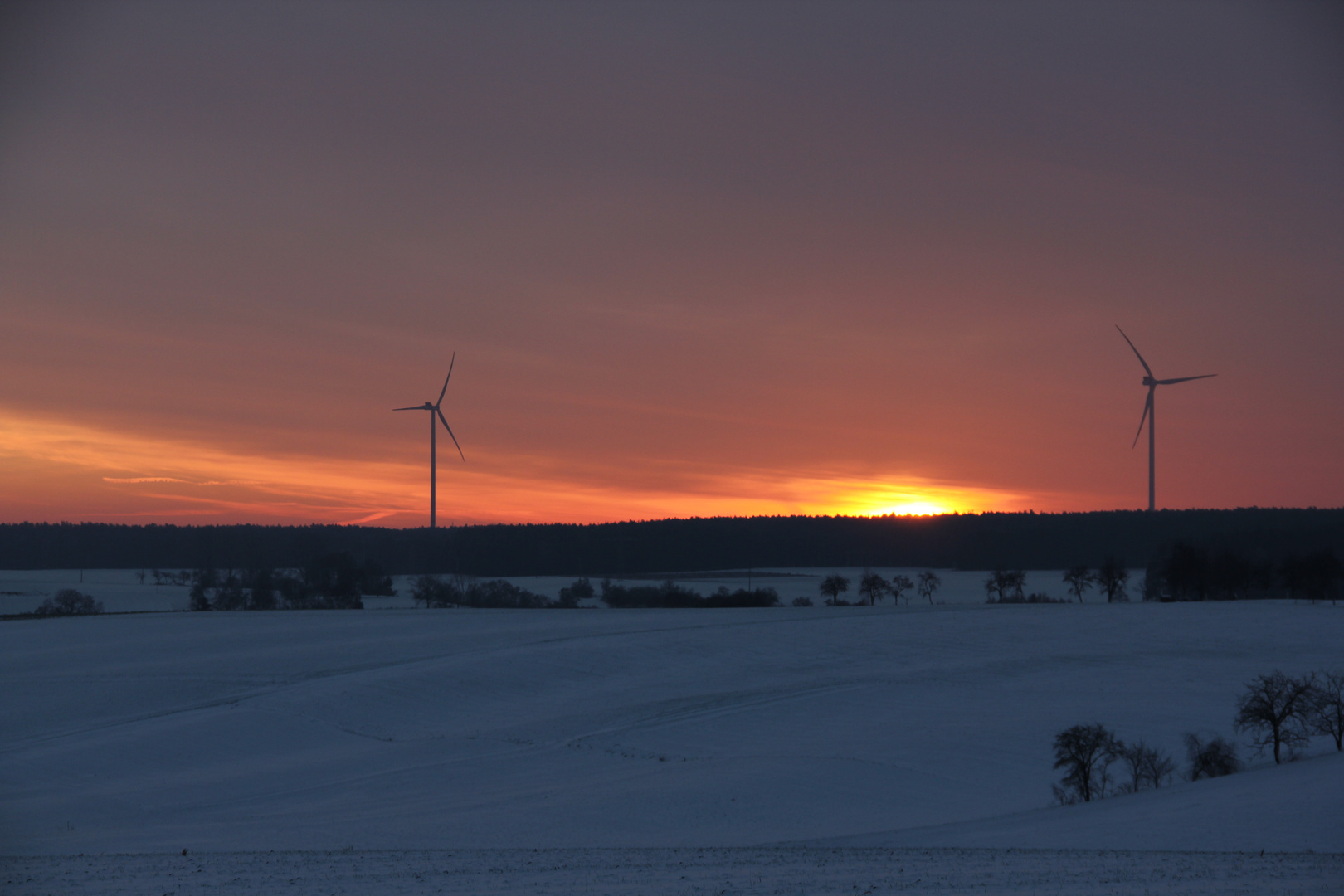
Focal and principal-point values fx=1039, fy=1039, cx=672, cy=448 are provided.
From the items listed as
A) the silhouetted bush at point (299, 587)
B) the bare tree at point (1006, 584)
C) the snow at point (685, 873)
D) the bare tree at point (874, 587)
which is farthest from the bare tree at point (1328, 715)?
the silhouetted bush at point (299, 587)

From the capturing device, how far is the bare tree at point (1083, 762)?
94.2 ft

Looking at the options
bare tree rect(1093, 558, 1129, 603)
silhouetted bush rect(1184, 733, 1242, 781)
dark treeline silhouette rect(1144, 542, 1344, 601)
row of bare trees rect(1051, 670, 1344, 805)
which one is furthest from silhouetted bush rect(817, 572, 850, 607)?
silhouetted bush rect(1184, 733, 1242, 781)

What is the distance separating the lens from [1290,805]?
23.0 m

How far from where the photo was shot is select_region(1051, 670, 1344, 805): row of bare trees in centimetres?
2939

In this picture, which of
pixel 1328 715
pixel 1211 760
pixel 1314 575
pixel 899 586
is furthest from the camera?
pixel 899 586

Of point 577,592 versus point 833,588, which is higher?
point 833,588

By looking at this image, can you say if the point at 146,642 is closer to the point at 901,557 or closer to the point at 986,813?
the point at 986,813

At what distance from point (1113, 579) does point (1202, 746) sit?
227 feet

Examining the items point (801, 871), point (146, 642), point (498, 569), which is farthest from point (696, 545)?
point (801, 871)

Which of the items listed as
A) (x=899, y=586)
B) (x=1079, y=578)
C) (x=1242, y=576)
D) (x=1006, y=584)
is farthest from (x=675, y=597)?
(x=1242, y=576)

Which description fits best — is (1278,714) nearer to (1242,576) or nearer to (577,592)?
(1242,576)

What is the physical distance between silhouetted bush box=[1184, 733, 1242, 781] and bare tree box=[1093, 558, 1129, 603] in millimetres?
66642

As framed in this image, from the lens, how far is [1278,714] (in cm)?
3341

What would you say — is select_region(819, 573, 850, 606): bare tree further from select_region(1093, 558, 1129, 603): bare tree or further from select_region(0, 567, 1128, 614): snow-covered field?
select_region(1093, 558, 1129, 603): bare tree
